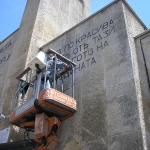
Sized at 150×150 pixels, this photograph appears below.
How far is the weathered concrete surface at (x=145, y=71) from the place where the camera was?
5.49 metres

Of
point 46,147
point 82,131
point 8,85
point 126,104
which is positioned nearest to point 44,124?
point 46,147

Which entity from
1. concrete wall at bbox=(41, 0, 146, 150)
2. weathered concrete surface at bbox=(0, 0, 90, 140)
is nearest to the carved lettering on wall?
concrete wall at bbox=(41, 0, 146, 150)

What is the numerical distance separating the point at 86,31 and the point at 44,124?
13.9ft

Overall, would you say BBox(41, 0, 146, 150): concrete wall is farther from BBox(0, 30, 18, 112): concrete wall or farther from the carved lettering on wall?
BBox(0, 30, 18, 112): concrete wall

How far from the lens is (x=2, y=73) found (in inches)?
424

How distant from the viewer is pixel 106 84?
653 cm

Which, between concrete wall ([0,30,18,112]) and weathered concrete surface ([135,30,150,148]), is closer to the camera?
weathered concrete surface ([135,30,150,148])

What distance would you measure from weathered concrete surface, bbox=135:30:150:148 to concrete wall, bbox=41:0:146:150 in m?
0.22

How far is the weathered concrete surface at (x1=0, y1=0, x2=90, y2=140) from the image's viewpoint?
8.98 meters

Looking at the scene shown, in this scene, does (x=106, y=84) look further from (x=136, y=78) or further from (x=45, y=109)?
(x=45, y=109)

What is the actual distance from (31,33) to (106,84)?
5.29 m

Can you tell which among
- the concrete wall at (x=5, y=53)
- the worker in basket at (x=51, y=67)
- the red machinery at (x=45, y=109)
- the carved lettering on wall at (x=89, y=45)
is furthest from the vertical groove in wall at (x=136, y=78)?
the concrete wall at (x=5, y=53)

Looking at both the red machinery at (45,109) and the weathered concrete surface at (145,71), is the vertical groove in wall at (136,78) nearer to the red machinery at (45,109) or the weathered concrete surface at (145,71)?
the weathered concrete surface at (145,71)

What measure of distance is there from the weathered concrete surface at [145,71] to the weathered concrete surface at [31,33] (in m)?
4.25
